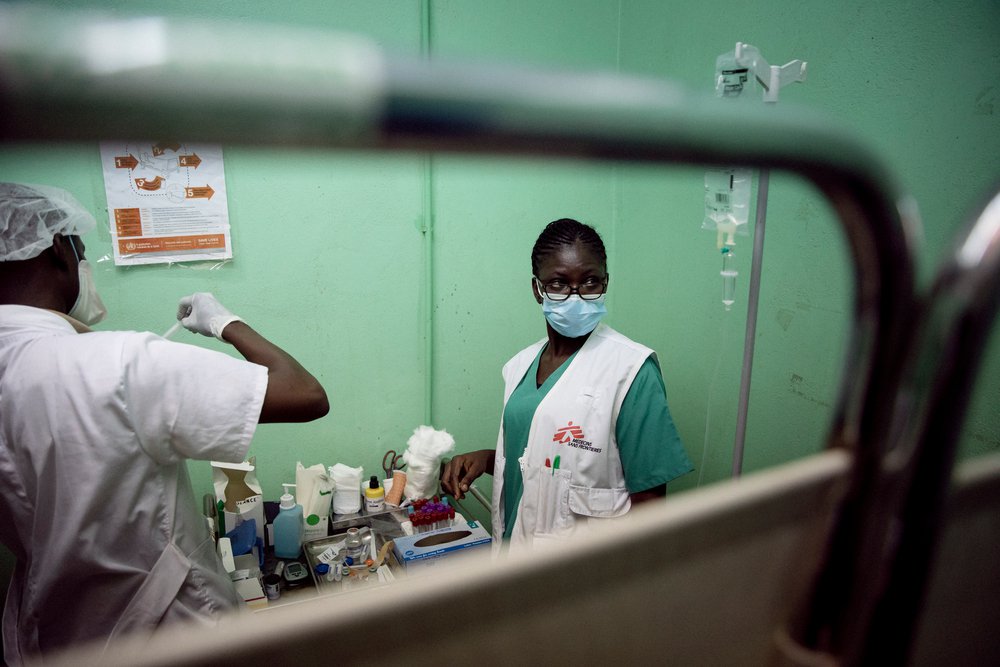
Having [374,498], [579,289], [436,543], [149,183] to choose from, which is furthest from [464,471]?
[149,183]

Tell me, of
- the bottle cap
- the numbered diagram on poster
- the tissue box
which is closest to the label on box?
the tissue box

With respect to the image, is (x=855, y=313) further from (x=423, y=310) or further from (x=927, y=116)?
(x=423, y=310)

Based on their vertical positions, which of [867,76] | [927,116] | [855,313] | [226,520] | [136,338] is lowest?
[226,520]

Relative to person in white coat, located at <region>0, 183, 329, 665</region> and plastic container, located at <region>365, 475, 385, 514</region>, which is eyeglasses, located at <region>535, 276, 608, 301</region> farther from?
plastic container, located at <region>365, 475, 385, 514</region>

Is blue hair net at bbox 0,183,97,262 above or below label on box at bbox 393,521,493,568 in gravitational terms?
above

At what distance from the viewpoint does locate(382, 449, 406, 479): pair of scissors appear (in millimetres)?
2094

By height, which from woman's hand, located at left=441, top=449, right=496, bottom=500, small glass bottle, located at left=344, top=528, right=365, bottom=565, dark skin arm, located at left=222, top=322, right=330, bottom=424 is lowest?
small glass bottle, located at left=344, top=528, right=365, bottom=565

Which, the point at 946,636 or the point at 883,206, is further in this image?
the point at 946,636

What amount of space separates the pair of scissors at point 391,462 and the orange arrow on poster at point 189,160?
1230 mm

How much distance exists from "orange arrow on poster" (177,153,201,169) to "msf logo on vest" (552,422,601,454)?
1449 millimetres

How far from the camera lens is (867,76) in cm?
125

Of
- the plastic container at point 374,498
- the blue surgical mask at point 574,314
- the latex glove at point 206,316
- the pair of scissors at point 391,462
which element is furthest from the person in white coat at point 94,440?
the pair of scissors at point 391,462

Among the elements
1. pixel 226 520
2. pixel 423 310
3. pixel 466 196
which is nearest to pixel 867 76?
pixel 466 196

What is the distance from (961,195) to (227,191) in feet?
6.58
